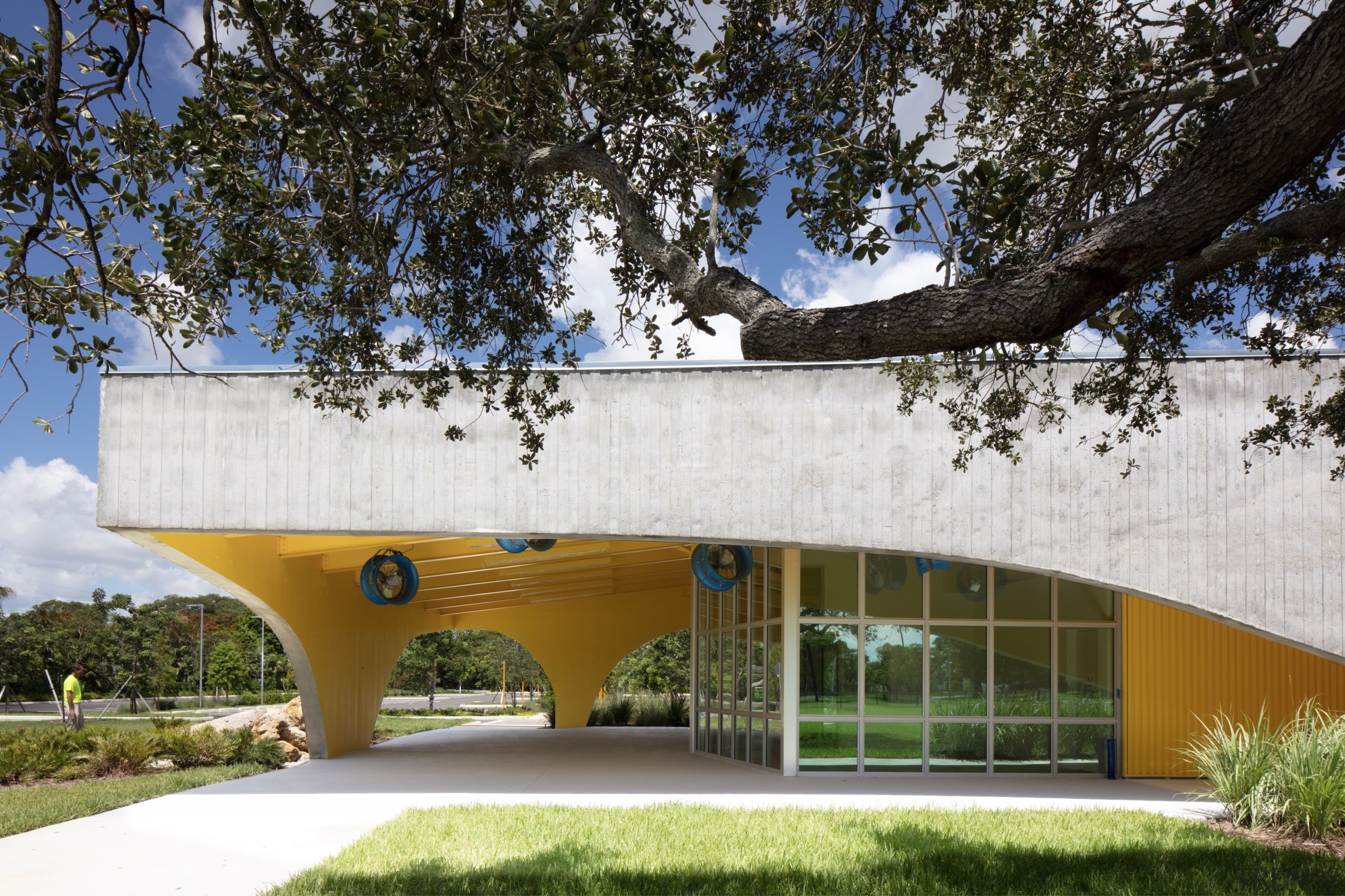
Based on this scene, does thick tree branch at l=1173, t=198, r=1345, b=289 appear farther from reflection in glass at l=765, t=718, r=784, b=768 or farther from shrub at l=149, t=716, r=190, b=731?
shrub at l=149, t=716, r=190, b=731

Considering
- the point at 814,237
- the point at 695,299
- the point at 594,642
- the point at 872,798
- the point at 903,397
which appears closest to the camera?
the point at 695,299

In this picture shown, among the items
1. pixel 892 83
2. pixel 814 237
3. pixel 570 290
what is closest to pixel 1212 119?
pixel 892 83

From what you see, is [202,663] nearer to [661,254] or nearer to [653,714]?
[653,714]

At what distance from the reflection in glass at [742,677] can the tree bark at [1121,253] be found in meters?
11.1

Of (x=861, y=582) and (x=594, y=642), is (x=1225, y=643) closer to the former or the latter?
(x=861, y=582)

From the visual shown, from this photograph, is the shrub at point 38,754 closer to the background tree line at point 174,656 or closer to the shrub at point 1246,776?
the shrub at point 1246,776

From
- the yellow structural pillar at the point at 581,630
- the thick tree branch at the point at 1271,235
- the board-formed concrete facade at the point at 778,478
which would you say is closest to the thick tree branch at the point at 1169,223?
the thick tree branch at the point at 1271,235

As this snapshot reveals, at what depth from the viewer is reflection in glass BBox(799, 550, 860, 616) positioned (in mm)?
13719

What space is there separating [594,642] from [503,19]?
71.0ft

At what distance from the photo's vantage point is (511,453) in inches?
481

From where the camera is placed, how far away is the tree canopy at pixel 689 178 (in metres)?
4.33

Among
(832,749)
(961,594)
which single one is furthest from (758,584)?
(961,594)

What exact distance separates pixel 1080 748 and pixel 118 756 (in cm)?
1303

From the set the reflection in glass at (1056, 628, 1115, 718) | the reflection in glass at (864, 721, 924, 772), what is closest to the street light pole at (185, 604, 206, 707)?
the reflection in glass at (864, 721, 924, 772)
